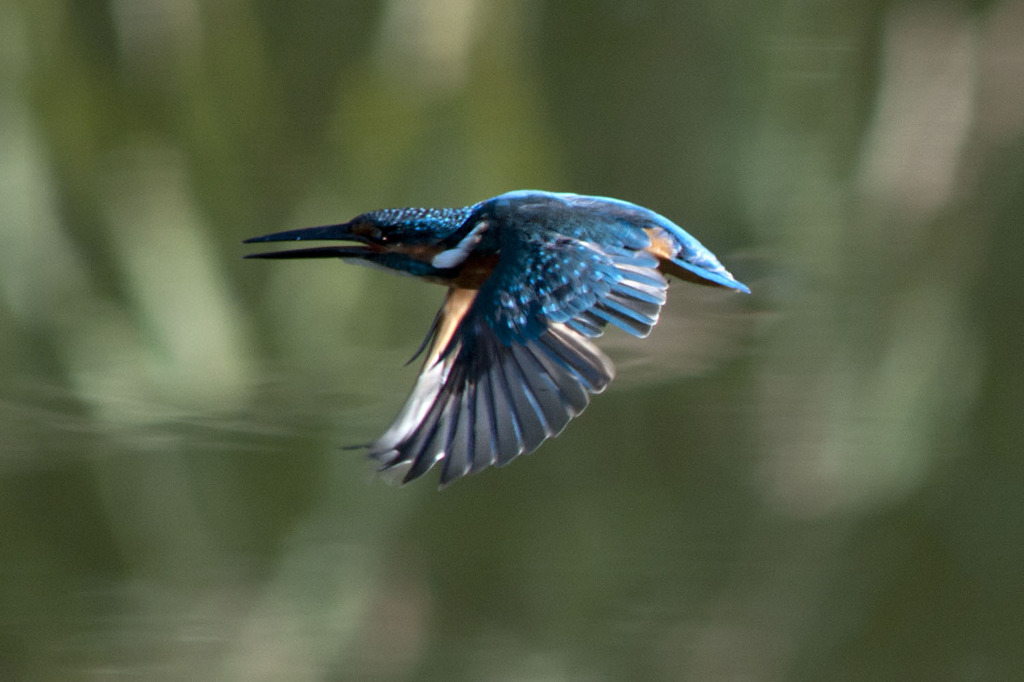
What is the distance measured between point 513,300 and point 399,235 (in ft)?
0.88

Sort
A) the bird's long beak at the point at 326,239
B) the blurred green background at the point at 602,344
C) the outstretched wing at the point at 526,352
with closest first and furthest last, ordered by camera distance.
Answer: the outstretched wing at the point at 526,352 < the bird's long beak at the point at 326,239 < the blurred green background at the point at 602,344

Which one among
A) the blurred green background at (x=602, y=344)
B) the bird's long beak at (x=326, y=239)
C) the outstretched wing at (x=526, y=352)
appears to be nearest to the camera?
the outstretched wing at (x=526, y=352)

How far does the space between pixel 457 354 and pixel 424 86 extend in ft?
4.30

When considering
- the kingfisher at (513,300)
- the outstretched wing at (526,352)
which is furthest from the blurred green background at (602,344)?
A: the outstretched wing at (526,352)

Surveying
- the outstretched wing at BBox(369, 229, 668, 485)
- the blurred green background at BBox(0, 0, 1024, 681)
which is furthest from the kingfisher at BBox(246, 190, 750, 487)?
the blurred green background at BBox(0, 0, 1024, 681)

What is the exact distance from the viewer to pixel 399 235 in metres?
1.59

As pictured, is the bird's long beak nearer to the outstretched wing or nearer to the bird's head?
the bird's head

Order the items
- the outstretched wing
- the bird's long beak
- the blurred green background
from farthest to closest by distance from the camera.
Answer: the blurred green background → the bird's long beak → the outstretched wing

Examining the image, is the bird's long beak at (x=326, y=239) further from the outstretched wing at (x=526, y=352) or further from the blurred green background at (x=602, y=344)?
the blurred green background at (x=602, y=344)

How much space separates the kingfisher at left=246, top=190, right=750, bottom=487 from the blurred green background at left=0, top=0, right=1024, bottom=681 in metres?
0.92

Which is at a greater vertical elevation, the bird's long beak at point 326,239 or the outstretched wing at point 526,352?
the bird's long beak at point 326,239

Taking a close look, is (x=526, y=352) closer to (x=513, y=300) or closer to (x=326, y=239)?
(x=513, y=300)

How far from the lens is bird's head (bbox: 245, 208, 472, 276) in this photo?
1579mm

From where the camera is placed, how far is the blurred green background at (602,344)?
8.46ft
